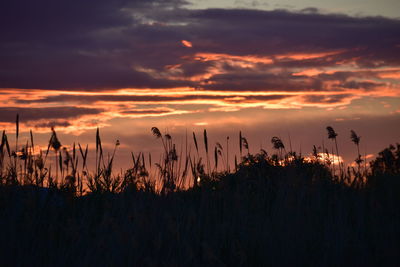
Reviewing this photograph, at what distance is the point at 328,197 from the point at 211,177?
2009 millimetres

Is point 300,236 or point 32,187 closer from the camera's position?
point 300,236

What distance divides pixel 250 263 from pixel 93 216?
275 centimetres

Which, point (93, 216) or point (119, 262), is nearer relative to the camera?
point (119, 262)

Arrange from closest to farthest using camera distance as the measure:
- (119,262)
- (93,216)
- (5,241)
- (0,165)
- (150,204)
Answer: (119,262) < (5,241) < (150,204) < (93,216) < (0,165)

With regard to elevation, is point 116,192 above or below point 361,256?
above

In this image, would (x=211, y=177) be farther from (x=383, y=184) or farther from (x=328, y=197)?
(x=383, y=184)

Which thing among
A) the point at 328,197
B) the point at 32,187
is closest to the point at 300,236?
the point at 328,197

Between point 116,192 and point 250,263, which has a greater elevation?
point 116,192

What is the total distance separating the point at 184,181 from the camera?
25.6 ft

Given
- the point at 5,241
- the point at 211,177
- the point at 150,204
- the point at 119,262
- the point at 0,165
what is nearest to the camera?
the point at 119,262

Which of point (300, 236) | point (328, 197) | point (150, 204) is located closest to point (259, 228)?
point (300, 236)

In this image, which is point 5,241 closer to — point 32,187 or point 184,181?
point 32,187

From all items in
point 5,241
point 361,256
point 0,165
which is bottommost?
point 361,256

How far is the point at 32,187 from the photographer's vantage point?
7398 millimetres
